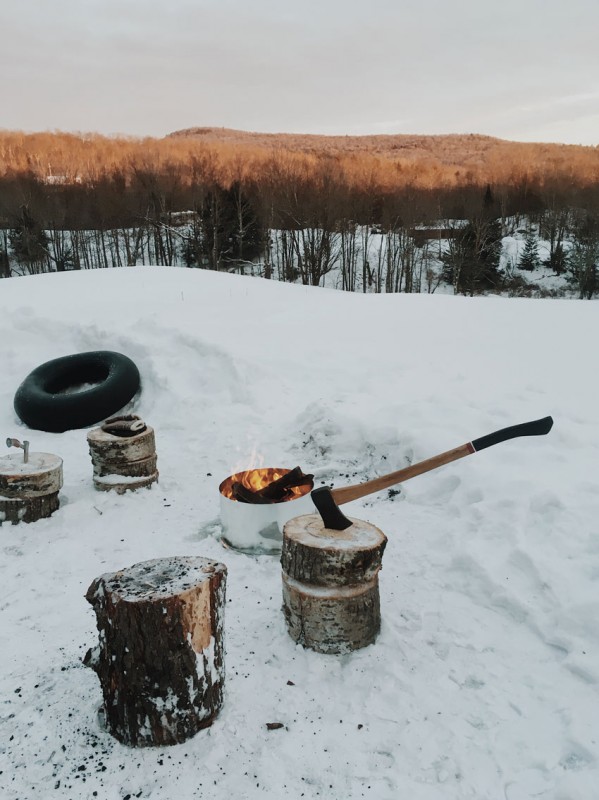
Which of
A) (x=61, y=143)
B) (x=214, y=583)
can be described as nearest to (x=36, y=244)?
(x=61, y=143)

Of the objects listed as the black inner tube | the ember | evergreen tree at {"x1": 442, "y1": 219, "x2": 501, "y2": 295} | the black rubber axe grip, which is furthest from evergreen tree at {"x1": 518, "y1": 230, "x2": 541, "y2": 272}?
the black rubber axe grip

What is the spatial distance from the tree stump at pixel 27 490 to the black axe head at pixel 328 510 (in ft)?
8.56

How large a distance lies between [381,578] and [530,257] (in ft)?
113

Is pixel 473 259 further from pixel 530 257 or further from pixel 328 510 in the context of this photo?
pixel 328 510

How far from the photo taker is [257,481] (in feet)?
13.6

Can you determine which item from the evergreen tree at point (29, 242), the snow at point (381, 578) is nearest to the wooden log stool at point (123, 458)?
the snow at point (381, 578)

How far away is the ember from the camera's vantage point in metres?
3.85

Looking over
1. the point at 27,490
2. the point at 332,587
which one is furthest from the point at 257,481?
the point at 27,490

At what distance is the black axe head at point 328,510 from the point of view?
281 cm

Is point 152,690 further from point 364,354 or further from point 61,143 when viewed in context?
point 61,143

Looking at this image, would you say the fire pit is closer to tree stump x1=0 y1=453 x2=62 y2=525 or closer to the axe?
the axe

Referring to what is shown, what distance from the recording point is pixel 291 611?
9.23 ft

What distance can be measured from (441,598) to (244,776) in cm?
157

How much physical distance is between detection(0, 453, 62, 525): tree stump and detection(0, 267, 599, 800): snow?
13 centimetres
